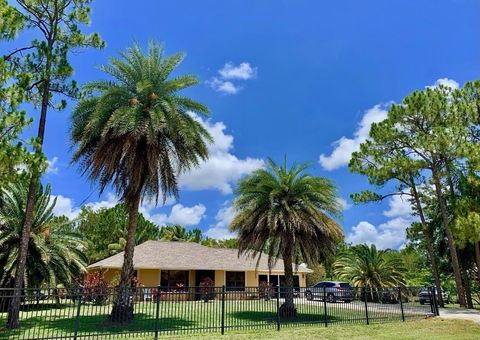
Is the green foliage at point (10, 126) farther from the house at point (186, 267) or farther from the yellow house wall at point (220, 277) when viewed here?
the yellow house wall at point (220, 277)

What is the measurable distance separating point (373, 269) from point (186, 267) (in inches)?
570

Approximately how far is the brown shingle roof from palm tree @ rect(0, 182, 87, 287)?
18.5ft

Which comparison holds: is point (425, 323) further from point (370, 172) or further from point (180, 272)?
point (180, 272)

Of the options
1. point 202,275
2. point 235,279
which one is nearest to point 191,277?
point 202,275

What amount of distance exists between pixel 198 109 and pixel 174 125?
1.85 meters

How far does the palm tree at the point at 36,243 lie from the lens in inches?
894

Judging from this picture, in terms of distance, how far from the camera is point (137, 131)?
16359 mm

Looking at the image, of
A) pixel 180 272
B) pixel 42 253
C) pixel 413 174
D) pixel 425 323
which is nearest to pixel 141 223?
pixel 180 272

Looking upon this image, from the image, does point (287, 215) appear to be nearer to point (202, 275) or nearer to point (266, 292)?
point (266, 292)

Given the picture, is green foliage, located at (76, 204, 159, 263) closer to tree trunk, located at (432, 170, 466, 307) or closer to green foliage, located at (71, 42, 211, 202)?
green foliage, located at (71, 42, 211, 202)

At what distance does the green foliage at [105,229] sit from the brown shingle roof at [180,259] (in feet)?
35.4

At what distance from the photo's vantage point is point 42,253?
22.8 metres

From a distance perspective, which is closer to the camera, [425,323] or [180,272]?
[425,323]

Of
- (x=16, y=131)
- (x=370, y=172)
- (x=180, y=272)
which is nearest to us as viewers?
(x=16, y=131)
